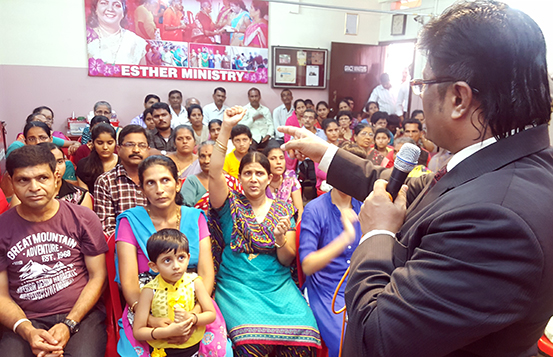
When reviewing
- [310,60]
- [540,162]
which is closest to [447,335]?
[540,162]

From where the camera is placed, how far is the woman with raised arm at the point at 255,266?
1.88 metres

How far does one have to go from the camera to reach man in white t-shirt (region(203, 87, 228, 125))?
6969 mm

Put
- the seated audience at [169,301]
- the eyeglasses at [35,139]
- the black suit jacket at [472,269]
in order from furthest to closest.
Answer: the eyeglasses at [35,139]
the seated audience at [169,301]
the black suit jacket at [472,269]

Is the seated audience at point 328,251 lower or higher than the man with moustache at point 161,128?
lower

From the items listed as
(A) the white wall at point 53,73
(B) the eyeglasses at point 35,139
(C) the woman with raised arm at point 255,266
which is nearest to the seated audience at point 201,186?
(C) the woman with raised arm at point 255,266

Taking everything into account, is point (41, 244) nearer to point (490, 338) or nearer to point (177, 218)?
point (177, 218)

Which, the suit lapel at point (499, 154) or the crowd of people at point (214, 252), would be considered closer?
the suit lapel at point (499, 154)

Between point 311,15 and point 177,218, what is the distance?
23.0 ft

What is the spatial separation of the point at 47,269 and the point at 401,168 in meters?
1.67

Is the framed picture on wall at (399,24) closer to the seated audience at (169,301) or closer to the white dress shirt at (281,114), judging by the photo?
the white dress shirt at (281,114)

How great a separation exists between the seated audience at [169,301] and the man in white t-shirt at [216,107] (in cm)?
552

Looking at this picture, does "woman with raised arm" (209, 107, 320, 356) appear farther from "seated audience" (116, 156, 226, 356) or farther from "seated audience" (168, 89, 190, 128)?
"seated audience" (168, 89, 190, 128)

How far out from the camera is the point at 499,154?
79 centimetres

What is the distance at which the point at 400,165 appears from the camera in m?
1.01
